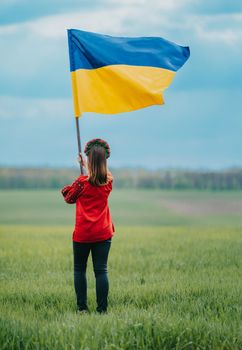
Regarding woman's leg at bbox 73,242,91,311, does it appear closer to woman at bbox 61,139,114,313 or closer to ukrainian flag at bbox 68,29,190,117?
woman at bbox 61,139,114,313

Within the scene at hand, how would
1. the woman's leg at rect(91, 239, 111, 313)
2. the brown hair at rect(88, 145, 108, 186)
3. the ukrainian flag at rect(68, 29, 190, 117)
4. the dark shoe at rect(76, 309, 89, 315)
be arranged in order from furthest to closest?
the ukrainian flag at rect(68, 29, 190, 117), the dark shoe at rect(76, 309, 89, 315), the woman's leg at rect(91, 239, 111, 313), the brown hair at rect(88, 145, 108, 186)

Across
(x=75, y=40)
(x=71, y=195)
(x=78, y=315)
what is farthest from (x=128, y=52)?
(x=78, y=315)

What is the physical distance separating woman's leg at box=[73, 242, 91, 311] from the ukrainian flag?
165 centimetres

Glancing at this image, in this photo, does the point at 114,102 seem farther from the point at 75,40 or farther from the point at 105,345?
the point at 105,345

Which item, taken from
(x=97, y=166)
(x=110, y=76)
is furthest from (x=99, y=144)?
(x=110, y=76)

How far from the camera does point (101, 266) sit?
26.7 feet

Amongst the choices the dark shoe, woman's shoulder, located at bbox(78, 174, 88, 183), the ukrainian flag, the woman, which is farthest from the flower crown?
the dark shoe

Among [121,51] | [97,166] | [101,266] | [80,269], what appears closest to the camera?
[97,166]

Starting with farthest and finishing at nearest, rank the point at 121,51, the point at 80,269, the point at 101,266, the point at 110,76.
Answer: the point at 121,51
the point at 110,76
the point at 80,269
the point at 101,266

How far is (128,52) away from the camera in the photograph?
9.35m

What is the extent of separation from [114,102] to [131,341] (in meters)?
3.27

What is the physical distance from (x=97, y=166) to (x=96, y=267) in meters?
1.19

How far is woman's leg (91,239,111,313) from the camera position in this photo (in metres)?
8.06

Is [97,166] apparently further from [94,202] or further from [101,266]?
[101,266]
